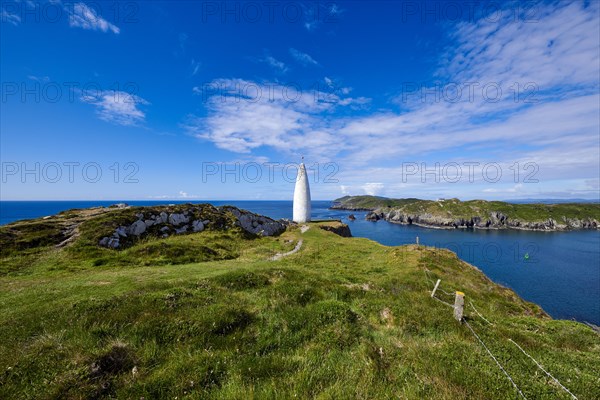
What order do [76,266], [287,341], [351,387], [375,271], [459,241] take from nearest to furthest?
[351,387] → [287,341] → [76,266] → [375,271] → [459,241]

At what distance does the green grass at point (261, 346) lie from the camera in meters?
5.71

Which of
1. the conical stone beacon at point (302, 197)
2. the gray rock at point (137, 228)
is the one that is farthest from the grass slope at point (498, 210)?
the gray rock at point (137, 228)

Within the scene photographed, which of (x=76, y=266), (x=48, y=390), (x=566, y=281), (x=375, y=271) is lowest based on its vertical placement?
(x=566, y=281)

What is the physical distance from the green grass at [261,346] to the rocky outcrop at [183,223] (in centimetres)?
1490

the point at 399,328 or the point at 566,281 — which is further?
the point at 566,281

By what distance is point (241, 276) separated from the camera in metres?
14.5

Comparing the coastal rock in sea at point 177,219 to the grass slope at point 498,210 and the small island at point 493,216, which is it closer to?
the small island at point 493,216

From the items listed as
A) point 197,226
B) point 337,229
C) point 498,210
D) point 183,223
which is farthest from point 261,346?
point 498,210

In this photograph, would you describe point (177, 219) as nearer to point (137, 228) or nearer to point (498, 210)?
point (137, 228)

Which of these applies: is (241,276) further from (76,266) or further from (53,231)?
(53,231)

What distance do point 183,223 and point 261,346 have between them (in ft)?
116

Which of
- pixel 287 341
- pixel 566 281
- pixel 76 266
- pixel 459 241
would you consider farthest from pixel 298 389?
pixel 459 241

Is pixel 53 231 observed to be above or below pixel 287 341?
above

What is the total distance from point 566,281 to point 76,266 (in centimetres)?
8244
